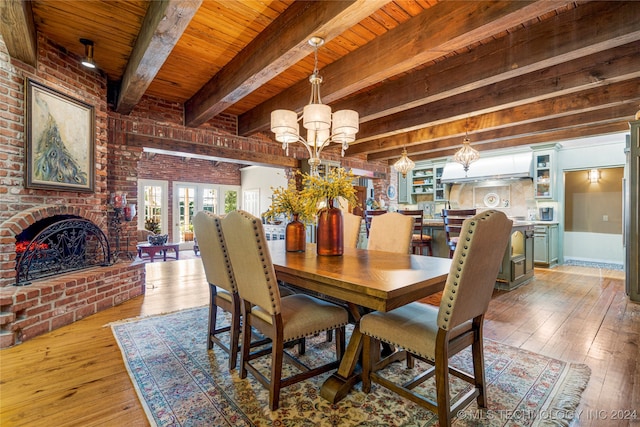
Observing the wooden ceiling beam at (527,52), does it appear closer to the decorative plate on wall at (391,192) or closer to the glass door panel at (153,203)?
the decorative plate on wall at (391,192)

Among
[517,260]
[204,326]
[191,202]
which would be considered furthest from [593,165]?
[191,202]

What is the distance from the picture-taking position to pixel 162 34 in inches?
83.3

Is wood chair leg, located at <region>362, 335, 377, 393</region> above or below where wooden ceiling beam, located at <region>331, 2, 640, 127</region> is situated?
below

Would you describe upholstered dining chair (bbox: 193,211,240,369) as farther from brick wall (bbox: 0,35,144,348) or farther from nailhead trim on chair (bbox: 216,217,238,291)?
brick wall (bbox: 0,35,144,348)

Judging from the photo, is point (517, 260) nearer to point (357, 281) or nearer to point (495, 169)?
point (495, 169)

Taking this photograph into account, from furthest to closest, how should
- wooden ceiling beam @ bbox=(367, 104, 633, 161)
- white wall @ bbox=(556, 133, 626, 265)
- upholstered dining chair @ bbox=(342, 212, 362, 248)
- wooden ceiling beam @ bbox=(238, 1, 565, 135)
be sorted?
white wall @ bbox=(556, 133, 626, 265) < wooden ceiling beam @ bbox=(367, 104, 633, 161) < upholstered dining chair @ bbox=(342, 212, 362, 248) < wooden ceiling beam @ bbox=(238, 1, 565, 135)

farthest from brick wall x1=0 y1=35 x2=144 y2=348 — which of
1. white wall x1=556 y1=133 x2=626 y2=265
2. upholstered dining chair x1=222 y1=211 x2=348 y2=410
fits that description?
white wall x1=556 y1=133 x2=626 y2=265

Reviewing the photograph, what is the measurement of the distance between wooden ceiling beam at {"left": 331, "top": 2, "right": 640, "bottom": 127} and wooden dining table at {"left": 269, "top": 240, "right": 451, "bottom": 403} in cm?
182

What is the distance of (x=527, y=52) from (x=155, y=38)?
2835mm

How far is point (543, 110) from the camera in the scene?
12.7 feet

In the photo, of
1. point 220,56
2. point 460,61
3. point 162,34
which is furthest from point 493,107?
point 162,34

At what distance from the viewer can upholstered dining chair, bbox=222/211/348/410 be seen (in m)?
1.55

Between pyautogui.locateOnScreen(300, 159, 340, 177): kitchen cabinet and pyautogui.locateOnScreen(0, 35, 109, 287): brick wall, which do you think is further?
pyautogui.locateOnScreen(300, 159, 340, 177): kitchen cabinet

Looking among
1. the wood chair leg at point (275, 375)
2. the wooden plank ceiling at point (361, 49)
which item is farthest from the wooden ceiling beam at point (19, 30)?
the wood chair leg at point (275, 375)
